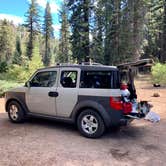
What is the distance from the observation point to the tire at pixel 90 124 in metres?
6.35

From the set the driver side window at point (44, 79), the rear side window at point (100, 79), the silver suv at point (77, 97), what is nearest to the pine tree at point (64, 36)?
the driver side window at point (44, 79)

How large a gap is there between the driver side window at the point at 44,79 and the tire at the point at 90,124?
1266 millimetres

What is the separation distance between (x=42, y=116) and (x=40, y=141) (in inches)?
50.3

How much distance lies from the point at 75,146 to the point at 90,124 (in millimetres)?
792

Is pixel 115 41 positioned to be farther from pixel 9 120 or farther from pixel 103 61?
pixel 9 120

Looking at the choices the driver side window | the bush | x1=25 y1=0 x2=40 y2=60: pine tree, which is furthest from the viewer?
x1=25 y1=0 x2=40 y2=60: pine tree

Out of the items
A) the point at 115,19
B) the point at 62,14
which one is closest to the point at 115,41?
the point at 115,19

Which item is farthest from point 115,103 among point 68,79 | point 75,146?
point 68,79

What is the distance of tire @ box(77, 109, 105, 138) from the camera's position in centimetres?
635

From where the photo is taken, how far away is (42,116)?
7.39 m

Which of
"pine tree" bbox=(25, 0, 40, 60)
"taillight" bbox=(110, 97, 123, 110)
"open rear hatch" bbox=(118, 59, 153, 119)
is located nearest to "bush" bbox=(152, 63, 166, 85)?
"open rear hatch" bbox=(118, 59, 153, 119)

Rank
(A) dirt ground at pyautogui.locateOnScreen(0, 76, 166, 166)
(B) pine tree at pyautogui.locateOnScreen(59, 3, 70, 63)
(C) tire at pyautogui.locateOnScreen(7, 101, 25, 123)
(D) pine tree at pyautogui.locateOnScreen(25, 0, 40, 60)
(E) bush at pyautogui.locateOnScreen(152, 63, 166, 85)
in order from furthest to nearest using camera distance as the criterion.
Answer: (B) pine tree at pyautogui.locateOnScreen(59, 3, 70, 63), (D) pine tree at pyautogui.locateOnScreen(25, 0, 40, 60), (E) bush at pyautogui.locateOnScreen(152, 63, 166, 85), (C) tire at pyautogui.locateOnScreen(7, 101, 25, 123), (A) dirt ground at pyautogui.locateOnScreen(0, 76, 166, 166)

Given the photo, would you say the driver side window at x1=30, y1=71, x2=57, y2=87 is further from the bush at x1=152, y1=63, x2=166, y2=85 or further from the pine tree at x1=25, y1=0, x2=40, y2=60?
the pine tree at x1=25, y1=0, x2=40, y2=60

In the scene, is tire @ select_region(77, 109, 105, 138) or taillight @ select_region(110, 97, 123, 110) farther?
tire @ select_region(77, 109, 105, 138)
